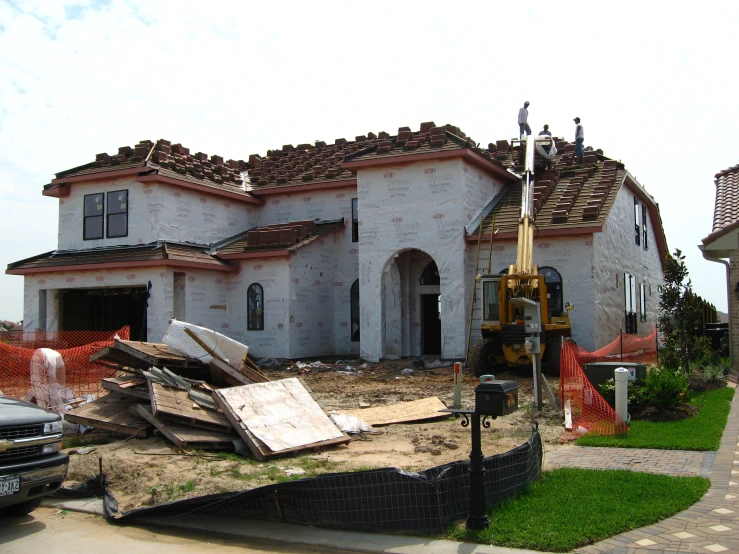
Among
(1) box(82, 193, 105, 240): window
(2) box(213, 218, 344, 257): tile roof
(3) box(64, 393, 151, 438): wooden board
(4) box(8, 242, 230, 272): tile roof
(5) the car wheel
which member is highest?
(1) box(82, 193, 105, 240): window

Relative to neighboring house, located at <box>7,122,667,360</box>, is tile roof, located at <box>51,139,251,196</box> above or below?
above

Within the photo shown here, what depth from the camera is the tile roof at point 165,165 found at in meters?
23.8

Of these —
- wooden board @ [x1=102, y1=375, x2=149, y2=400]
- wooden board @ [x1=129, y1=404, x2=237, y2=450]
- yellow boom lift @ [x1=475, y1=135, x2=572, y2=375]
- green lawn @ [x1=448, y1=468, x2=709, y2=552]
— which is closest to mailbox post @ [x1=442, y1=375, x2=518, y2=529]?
green lawn @ [x1=448, y1=468, x2=709, y2=552]

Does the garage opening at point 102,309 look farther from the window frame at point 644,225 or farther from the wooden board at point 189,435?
the window frame at point 644,225

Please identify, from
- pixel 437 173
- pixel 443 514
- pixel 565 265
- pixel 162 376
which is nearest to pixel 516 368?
pixel 565 265

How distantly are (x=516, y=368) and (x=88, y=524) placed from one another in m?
12.5

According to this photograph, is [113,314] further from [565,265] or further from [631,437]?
[631,437]

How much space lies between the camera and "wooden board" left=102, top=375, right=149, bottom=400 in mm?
10156

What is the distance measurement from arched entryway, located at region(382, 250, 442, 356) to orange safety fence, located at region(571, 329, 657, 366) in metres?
6.69

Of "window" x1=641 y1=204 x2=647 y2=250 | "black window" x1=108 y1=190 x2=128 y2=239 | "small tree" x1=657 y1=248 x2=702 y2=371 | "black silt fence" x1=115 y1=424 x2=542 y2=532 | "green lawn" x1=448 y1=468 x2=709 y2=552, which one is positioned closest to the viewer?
"green lawn" x1=448 y1=468 x2=709 y2=552

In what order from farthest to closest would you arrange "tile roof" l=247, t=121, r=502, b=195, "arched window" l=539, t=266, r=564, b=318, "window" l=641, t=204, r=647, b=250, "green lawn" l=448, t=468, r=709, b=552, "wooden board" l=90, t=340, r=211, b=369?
"window" l=641, t=204, r=647, b=250 < "tile roof" l=247, t=121, r=502, b=195 < "arched window" l=539, t=266, r=564, b=318 < "wooden board" l=90, t=340, r=211, b=369 < "green lawn" l=448, t=468, r=709, b=552

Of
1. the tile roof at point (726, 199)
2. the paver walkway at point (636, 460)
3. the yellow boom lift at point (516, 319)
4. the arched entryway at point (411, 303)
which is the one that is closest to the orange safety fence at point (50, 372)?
the paver walkway at point (636, 460)

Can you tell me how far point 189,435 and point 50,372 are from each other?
397cm

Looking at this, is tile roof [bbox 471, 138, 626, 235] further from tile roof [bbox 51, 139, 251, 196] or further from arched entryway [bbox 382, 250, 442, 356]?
tile roof [bbox 51, 139, 251, 196]
